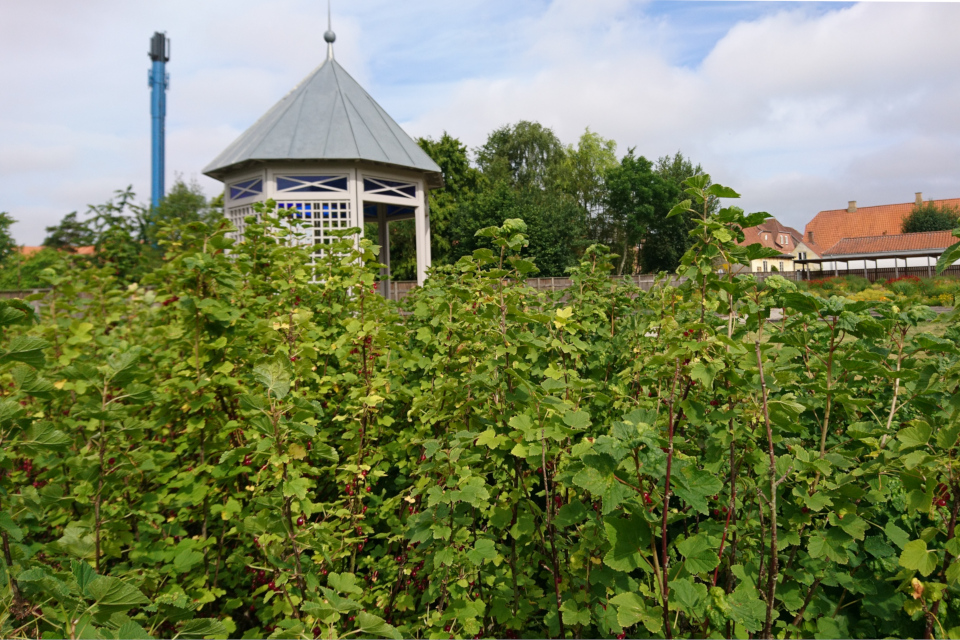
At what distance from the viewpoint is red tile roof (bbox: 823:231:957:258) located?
45000 millimetres

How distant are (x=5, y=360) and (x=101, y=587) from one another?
67cm

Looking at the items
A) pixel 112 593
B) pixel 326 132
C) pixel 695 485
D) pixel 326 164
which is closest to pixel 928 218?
pixel 326 132

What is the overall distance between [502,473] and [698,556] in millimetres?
779

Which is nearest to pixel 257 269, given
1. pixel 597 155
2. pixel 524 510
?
pixel 524 510

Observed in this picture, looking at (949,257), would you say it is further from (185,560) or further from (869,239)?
(869,239)

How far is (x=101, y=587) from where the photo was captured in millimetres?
1117

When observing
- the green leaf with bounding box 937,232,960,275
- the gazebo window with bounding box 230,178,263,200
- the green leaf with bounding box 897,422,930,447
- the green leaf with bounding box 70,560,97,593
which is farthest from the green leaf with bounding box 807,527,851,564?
the gazebo window with bounding box 230,178,263,200

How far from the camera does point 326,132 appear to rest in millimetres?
11406

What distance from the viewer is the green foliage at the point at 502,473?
1466mm

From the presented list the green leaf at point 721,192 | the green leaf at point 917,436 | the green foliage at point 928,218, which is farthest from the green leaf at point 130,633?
the green foliage at point 928,218

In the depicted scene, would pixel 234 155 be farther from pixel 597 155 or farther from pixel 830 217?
pixel 830 217

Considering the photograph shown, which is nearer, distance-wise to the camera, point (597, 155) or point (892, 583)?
point (892, 583)

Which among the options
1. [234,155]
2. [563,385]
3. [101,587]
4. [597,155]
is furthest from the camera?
[597,155]

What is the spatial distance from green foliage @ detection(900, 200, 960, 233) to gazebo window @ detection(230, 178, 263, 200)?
61873 millimetres
